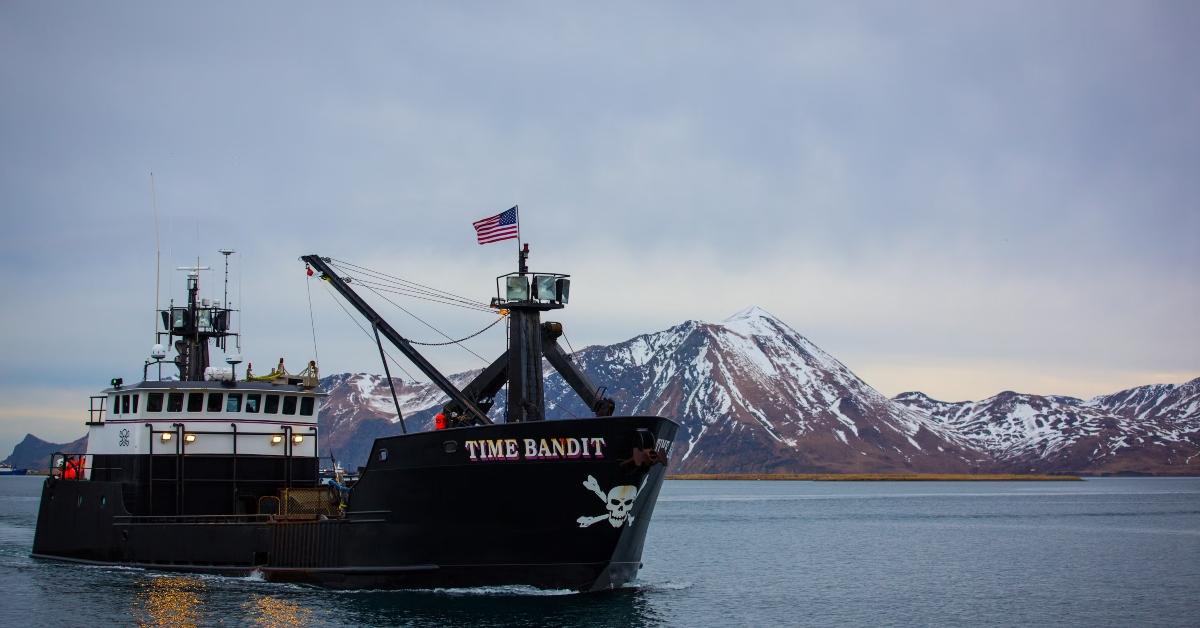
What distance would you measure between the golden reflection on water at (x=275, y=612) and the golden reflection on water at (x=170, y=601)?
1.56 meters

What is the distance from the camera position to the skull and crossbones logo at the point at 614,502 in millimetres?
31875

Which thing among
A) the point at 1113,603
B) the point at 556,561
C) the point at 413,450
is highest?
the point at 413,450

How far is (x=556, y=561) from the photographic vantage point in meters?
32.7

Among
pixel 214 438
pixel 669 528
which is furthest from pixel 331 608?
pixel 669 528

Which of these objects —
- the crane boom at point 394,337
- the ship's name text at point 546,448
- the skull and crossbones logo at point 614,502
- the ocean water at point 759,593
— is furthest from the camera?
the crane boom at point 394,337

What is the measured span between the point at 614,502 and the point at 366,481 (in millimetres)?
7839

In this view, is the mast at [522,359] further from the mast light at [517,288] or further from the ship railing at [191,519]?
the ship railing at [191,519]

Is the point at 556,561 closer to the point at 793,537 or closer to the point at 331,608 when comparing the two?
the point at 331,608

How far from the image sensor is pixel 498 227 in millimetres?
36156

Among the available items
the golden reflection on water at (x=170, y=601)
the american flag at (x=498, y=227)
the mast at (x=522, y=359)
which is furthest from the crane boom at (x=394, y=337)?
the golden reflection on water at (x=170, y=601)

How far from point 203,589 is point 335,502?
16.4 ft

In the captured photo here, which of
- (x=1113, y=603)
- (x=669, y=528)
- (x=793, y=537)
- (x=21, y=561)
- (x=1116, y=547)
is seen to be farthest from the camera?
(x=669, y=528)

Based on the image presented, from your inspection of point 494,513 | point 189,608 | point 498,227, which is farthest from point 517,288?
point 189,608

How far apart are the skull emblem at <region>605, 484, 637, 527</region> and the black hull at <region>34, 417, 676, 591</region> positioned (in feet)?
0.09
